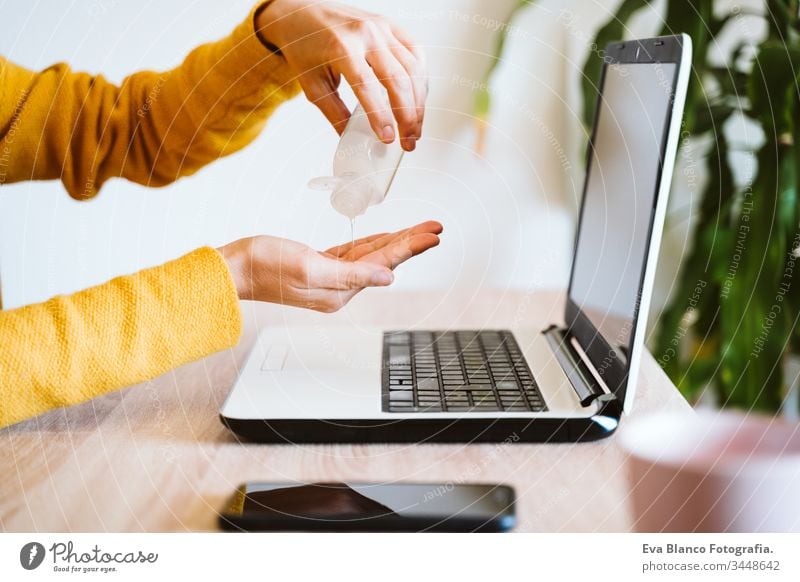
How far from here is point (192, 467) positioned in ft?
1.35

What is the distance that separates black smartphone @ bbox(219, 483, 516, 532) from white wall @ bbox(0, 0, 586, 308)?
22 cm

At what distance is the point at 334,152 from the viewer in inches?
22.5

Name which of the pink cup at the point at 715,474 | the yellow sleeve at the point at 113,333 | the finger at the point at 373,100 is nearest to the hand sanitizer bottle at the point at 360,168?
the finger at the point at 373,100

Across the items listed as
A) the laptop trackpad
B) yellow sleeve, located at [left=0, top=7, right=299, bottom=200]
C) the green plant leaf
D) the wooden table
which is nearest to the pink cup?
the wooden table

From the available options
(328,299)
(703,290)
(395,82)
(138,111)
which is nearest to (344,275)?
(328,299)

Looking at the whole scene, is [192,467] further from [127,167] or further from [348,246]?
[127,167]

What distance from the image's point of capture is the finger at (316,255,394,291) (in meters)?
0.50

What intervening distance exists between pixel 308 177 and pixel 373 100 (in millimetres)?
166

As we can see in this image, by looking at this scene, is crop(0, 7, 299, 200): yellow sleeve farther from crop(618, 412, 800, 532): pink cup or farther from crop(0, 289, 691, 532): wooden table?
crop(618, 412, 800, 532): pink cup

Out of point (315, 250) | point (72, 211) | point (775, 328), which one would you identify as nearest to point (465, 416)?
point (315, 250)

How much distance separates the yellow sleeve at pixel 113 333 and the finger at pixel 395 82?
158 millimetres

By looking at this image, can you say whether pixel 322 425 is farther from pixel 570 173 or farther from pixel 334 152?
pixel 570 173

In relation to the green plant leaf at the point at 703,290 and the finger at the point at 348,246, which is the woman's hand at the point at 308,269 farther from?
the green plant leaf at the point at 703,290
